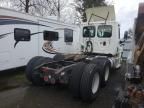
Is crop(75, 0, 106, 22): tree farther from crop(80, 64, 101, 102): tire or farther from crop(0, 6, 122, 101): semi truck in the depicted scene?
crop(80, 64, 101, 102): tire

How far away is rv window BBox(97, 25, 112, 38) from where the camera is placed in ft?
29.5

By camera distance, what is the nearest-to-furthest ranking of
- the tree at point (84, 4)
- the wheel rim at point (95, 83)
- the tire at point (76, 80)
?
the tire at point (76, 80)
the wheel rim at point (95, 83)
the tree at point (84, 4)

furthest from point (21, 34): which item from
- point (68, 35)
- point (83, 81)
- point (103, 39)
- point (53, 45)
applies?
point (83, 81)

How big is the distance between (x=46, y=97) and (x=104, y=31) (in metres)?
4.52

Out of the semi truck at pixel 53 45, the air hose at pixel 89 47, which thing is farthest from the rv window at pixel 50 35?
the air hose at pixel 89 47

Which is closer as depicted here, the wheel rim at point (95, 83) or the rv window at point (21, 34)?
the wheel rim at point (95, 83)

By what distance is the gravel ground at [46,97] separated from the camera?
5.30 meters

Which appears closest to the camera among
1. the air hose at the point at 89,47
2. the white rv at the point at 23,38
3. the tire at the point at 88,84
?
the tire at the point at 88,84

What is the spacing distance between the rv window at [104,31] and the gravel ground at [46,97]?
251 centimetres

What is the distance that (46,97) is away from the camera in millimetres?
5922

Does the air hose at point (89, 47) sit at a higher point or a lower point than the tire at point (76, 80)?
higher

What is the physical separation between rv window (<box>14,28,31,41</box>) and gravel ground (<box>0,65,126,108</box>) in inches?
84.5

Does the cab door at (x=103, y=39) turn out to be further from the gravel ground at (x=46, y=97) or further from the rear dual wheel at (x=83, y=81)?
the rear dual wheel at (x=83, y=81)

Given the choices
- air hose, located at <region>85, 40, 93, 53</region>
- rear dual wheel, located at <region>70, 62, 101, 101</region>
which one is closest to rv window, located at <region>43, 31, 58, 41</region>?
air hose, located at <region>85, 40, 93, 53</region>
